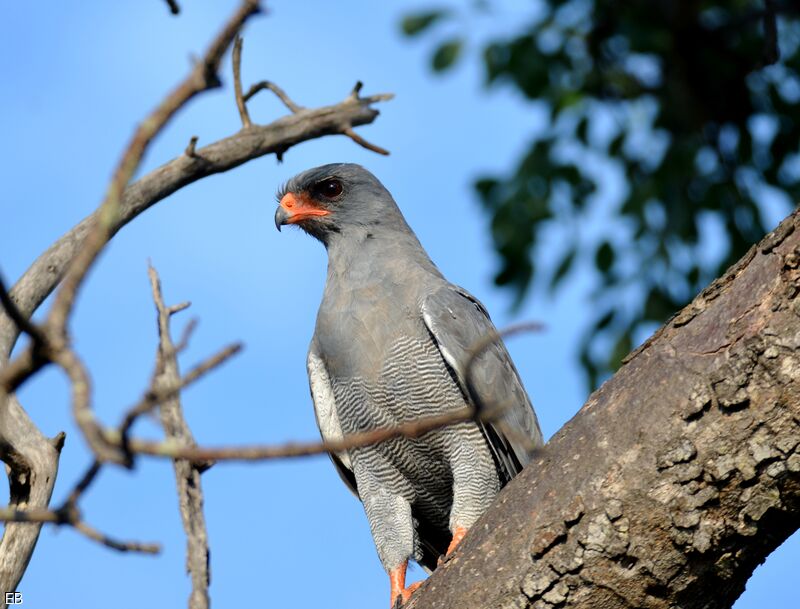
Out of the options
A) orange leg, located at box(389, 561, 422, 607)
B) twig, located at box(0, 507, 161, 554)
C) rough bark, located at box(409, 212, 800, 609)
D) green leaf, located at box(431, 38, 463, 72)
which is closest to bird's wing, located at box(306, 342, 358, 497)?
orange leg, located at box(389, 561, 422, 607)

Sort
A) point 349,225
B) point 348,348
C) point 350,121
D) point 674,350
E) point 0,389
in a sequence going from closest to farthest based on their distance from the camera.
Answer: point 0,389 < point 674,350 < point 350,121 < point 348,348 < point 349,225

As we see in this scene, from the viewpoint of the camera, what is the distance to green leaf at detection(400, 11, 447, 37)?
25.3 ft

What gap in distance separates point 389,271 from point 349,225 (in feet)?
1.83

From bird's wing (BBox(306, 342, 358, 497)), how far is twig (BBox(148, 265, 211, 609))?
3.83 ft

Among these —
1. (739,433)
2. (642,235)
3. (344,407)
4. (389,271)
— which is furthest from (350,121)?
(642,235)

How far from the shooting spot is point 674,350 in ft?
11.0

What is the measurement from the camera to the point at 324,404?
553 cm

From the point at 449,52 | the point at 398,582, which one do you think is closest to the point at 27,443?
the point at 398,582

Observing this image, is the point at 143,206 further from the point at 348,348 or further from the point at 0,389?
the point at 0,389

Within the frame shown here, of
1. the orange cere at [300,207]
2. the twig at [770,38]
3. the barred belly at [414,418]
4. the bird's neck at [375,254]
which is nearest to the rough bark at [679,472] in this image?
the barred belly at [414,418]

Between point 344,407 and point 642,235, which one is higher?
point 642,235

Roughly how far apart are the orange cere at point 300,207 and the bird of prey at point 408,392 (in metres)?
0.35

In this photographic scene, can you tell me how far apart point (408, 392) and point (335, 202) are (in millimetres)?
1414

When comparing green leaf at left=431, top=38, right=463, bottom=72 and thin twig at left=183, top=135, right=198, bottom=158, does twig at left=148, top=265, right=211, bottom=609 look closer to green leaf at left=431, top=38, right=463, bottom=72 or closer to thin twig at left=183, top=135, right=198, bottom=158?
thin twig at left=183, top=135, right=198, bottom=158
